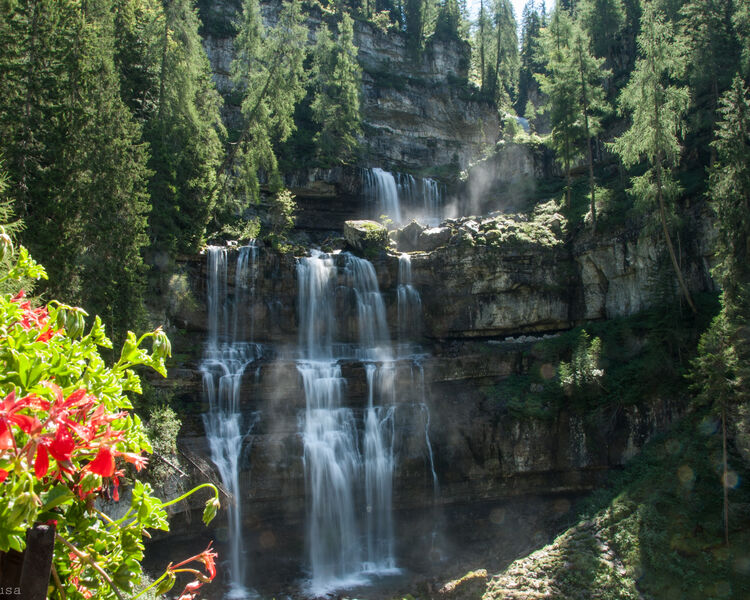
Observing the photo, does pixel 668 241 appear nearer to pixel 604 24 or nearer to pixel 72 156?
pixel 72 156

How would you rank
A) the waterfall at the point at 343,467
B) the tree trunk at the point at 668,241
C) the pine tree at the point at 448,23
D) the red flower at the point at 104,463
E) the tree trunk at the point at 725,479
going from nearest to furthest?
the red flower at the point at 104,463 → the tree trunk at the point at 725,479 → the waterfall at the point at 343,467 → the tree trunk at the point at 668,241 → the pine tree at the point at 448,23

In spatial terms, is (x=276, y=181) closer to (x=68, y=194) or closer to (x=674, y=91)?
(x=68, y=194)

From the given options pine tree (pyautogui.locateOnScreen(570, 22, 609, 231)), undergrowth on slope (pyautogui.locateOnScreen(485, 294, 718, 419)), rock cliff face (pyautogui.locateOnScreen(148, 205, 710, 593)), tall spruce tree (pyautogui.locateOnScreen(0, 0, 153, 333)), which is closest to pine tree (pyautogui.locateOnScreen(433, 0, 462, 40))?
pine tree (pyautogui.locateOnScreen(570, 22, 609, 231))

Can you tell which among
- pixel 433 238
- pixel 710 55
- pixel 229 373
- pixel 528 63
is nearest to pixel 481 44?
pixel 528 63

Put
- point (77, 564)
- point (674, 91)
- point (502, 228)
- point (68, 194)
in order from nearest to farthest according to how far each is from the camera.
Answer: point (77, 564) → point (68, 194) → point (674, 91) → point (502, 228)

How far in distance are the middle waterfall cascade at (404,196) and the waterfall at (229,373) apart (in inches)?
497

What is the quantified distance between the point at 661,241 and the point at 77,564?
24.6m

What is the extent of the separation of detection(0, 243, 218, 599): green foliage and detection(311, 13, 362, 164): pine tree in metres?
33.3

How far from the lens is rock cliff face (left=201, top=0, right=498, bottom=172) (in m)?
41.5

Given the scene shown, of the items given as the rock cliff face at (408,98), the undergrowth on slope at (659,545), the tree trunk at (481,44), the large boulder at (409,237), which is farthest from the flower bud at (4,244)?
the tree trunk at (481,44)

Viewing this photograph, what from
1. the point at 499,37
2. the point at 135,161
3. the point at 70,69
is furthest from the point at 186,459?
the point at 499,37

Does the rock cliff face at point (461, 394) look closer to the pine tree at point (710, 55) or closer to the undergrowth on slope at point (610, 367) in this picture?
the undergrowth on slope at point (610, 367)

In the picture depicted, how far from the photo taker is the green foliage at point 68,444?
159 cm

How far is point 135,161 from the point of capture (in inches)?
747
